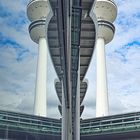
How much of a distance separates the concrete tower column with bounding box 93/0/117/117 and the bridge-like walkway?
13.3m

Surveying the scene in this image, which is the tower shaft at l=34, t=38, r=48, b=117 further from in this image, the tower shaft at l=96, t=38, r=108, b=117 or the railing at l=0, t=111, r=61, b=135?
the tower shaft at l=96, t=38, r=108, b=117

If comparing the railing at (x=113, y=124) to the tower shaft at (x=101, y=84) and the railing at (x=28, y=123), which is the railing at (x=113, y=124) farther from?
the tower shaft at (x=101, y=84)

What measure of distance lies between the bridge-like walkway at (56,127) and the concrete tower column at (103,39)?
43.6 ft

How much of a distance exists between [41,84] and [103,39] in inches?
966

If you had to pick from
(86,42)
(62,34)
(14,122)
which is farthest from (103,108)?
(62,34)

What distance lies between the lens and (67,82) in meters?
24.0

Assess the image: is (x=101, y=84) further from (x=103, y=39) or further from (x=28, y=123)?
(x=28, y=123)

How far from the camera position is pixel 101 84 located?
344ft

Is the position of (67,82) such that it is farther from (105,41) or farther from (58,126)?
(105,41)

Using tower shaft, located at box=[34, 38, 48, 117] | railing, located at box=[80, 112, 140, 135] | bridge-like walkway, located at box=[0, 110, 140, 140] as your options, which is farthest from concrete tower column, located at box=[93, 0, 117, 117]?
tower shaft, located at box=[34, 38, 48, 117]

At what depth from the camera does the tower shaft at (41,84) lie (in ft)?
347

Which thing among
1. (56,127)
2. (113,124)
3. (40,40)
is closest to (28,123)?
(56,127)

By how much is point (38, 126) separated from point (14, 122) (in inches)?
283

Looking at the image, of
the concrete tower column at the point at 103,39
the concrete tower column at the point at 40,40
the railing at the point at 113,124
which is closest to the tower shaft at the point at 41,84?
the concrete tower column at the point at 40,40
